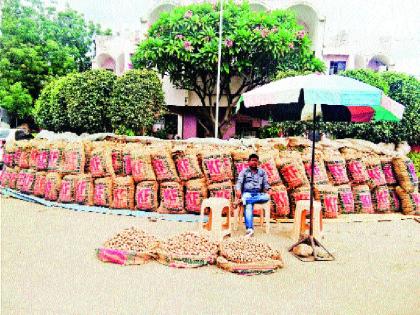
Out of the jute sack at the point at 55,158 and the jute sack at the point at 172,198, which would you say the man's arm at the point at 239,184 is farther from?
the jute sack at the point at 55,158

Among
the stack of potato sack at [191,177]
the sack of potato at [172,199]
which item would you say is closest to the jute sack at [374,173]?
the stack of potato sack at [191,177]

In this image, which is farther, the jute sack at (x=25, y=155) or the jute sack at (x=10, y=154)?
the jute sack at (x=10, y=154)

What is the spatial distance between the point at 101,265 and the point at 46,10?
28.5 m

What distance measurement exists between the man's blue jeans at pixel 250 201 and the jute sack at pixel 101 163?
2.94 metres

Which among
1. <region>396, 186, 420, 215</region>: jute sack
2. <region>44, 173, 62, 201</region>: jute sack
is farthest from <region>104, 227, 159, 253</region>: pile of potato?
<region>396, 186, 420, 215</region>: jute sack

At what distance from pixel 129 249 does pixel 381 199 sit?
548 centimetres

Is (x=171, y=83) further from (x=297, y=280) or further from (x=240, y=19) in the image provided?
(x=297, y=280)

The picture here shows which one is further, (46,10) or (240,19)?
(46,10)

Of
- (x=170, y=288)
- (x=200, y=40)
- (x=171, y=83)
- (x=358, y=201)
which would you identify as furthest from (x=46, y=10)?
(x=170, y=288)

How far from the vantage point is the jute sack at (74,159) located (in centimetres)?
843

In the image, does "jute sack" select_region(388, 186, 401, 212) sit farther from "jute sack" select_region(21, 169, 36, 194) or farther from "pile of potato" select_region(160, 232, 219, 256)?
Result: "jute sack" select_region(21, 169, 36, 194)

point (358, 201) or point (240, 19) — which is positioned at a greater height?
point (240, 19)

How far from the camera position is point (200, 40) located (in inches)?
646

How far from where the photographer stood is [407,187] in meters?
8.32
